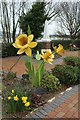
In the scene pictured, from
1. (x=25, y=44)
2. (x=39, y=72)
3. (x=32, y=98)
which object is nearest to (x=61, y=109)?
(x=32, y=98)

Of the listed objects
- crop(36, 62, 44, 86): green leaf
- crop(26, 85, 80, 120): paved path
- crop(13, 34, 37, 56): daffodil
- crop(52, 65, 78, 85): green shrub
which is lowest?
crop(26, 85, 80, 120): paved path

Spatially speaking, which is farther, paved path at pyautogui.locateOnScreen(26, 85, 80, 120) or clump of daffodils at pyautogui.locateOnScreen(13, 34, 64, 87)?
paved path at pyautogui.locateOnScreen(26, 85, 80, 120)

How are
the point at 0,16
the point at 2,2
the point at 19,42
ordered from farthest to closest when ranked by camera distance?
the point at 0,16
the point at 2,2
the point at 19,42

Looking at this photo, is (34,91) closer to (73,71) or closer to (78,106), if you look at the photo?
(78,106)

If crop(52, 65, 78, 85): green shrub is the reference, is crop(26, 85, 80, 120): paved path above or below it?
below

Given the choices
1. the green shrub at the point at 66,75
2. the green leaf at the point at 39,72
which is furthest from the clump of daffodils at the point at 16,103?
the green shrub at the point at 66,75

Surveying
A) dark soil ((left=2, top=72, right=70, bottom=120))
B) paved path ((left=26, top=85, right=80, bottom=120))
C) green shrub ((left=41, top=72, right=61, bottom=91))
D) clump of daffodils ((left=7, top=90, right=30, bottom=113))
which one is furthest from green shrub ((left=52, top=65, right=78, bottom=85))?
clump of daffodils ((left=7, top=90, right=30, bottom=113))

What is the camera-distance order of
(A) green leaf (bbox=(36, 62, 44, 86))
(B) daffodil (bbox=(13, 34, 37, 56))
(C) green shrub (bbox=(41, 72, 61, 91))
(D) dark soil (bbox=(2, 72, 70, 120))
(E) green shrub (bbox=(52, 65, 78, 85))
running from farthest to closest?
(E) green shrub (bbox=(52, 65, 78, 85)) < (C) green shrub (bbox=(41, 72, 61, 91)) < (A) green leaf (bbox=(36, 62, 44, 86)) < (D) dark soil (bbox=(2, 72, 70, 120)) < (B) daffodil (bbox=(13, 34, 37, 56))

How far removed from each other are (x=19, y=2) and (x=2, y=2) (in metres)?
1.37

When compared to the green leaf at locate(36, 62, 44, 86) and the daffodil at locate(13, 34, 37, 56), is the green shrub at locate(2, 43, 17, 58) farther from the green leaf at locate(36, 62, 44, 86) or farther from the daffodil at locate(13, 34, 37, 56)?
the daffodil at locate(13, 34, 37, 56)

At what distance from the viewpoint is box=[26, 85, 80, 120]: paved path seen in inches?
131

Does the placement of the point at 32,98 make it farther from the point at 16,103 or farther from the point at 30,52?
the point at 30,52

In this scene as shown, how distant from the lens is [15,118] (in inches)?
125

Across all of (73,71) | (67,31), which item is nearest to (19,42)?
(73,71)
